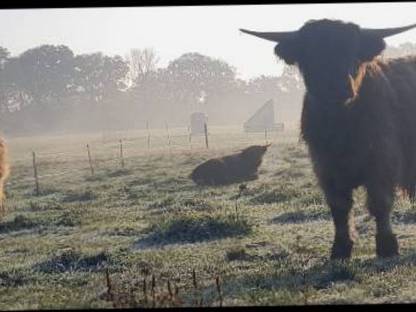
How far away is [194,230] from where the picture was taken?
9.49 m

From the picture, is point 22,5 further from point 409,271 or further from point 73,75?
point 73,75

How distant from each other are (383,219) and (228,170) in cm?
1094

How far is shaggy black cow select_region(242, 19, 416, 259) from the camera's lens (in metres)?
6.90

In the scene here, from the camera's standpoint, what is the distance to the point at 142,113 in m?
81.1

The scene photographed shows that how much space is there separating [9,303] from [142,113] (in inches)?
2969

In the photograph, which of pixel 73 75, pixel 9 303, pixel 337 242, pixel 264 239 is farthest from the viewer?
pixel 73 75

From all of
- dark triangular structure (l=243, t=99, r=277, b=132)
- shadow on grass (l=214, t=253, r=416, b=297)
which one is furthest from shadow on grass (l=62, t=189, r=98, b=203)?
dark triangular structure (l=243, t=99, r=277, b=132)

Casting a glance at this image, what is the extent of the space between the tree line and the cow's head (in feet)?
215

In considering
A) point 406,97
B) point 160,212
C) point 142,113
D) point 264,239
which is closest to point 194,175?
point 160,212

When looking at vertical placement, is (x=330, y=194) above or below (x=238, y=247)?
above

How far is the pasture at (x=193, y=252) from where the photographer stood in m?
5.83

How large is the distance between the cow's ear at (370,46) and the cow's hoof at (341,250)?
2.22m

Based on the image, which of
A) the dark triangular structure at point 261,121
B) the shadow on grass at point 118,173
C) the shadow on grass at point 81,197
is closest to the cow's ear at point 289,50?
the shadow on grass at point 81,197

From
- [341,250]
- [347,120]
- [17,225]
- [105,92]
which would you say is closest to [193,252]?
[341,250]
